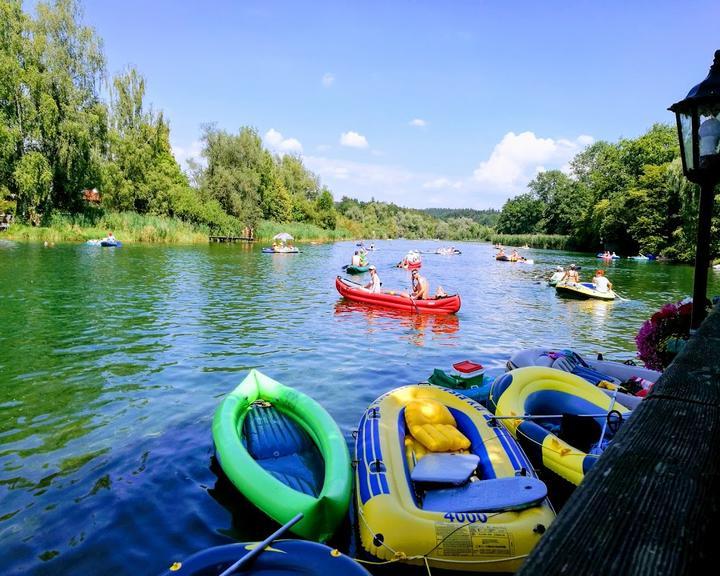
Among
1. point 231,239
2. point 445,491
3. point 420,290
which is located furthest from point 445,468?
point 231,239

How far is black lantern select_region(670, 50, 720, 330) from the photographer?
381cm

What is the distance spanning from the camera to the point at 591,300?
59.7ft

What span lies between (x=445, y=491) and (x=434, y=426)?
3.23 ft

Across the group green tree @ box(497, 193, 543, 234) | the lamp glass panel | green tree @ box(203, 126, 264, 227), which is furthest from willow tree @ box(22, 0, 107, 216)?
green tree @ box(497, 193, 543, 234)

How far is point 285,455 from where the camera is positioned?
485 cm

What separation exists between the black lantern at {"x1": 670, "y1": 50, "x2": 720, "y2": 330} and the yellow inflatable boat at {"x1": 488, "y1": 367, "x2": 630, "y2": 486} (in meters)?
1.51

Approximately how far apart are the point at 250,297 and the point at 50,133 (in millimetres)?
22765

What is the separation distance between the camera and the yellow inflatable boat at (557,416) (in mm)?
4562

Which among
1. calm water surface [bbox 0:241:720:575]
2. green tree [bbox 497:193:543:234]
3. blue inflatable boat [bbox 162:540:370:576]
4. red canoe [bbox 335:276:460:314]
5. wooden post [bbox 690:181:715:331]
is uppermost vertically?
green tree [bbox 497:193:543:234]

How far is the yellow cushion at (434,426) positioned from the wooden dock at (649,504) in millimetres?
3629

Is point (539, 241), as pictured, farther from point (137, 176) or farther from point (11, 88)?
point (11, 88)

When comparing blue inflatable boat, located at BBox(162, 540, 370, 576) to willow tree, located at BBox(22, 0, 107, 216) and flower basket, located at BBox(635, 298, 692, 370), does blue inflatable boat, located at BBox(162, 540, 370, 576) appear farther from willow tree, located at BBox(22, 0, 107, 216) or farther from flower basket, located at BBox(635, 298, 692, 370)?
willow tree, located at BBox(22, 0, 107, 216)

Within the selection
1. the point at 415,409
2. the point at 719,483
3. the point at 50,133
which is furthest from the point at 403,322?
the point at 50,133

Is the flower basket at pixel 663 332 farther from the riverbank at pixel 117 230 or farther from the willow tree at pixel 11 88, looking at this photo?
the willow tree at pixel 11 88
